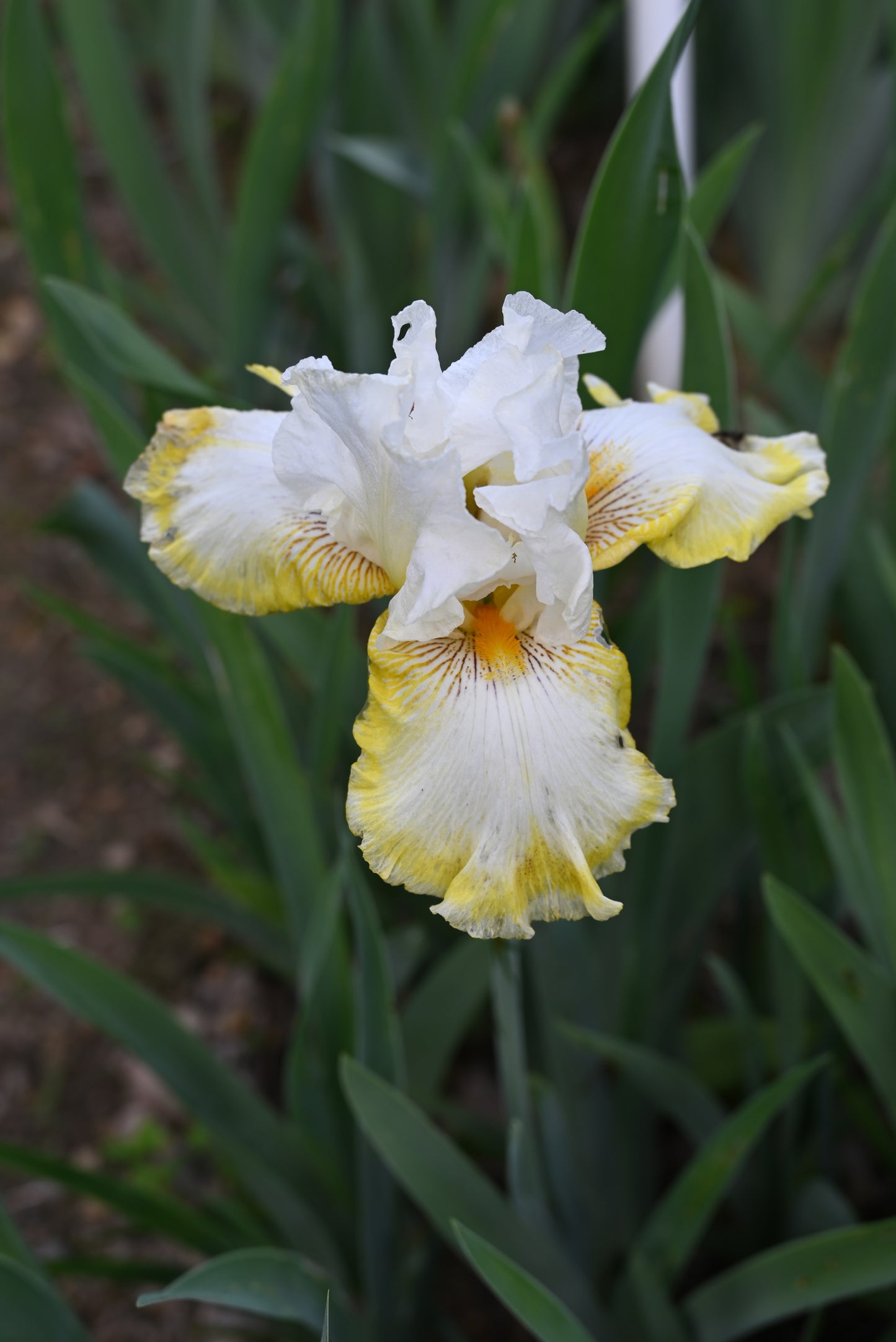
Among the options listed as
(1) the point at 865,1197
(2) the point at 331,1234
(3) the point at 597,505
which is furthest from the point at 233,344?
(1) the point at 865,1197

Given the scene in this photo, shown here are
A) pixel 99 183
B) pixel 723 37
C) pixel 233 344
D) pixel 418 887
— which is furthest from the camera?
pixel 99 183

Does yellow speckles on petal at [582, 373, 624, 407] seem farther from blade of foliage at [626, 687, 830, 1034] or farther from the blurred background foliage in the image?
blade of foliage at [626, 687, 830, 1034]

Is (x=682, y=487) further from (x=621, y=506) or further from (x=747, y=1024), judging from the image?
(x=747, y=1024)

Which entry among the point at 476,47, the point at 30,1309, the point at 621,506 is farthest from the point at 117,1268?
the point at 476,47

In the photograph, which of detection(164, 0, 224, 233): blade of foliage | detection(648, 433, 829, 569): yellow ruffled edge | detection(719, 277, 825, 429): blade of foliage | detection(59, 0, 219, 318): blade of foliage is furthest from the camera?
detection(164, 0, 224, 233): blade of foliage

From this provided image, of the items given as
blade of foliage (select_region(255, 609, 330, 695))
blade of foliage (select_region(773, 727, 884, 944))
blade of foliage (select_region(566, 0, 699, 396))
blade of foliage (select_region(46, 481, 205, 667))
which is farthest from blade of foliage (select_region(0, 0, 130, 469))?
blade of foliage (select_region(773, 727, 884, 944))

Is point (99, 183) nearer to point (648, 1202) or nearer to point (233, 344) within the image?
point (233, 344)
